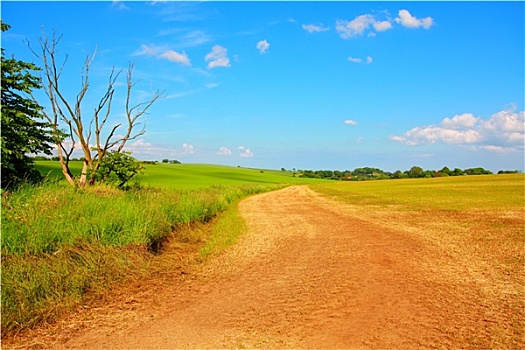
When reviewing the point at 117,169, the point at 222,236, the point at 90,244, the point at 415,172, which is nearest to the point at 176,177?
the point at 117,169

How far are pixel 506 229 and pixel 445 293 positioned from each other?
28.2 ft

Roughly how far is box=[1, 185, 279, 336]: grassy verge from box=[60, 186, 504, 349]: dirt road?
1067mm

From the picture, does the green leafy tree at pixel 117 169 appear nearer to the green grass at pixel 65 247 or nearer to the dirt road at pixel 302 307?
the green grass at pixel 65 247

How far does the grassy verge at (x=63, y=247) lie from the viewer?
5.49 m

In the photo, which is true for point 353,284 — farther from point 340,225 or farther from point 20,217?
point 340,225

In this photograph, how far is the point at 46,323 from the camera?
5.03 metres

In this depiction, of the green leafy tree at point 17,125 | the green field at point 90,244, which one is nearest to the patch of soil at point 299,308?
the green field at point 90,244

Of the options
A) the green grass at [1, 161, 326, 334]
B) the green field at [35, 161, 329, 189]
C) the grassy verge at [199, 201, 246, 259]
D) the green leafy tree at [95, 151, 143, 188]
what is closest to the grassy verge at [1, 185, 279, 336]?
the green grass at [1, 161, 326, 334]

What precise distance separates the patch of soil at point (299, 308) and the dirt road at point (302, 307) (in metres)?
0.01

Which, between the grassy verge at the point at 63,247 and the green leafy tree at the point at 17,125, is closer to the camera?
the grassy verge at the point at 63,247

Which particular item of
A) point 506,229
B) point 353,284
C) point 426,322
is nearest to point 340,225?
point 506,229

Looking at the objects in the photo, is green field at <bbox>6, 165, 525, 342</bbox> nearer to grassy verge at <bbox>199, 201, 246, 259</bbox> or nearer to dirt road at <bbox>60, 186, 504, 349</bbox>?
grassy verge at <bbox>199, 201, 246, 259</bbox>

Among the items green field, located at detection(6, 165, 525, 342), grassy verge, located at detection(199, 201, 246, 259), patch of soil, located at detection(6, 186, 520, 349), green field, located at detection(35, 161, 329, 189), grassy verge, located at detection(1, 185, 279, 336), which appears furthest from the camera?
green field, located at detection(35, 161, 329, 189)

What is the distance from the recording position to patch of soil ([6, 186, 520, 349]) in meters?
4.60
